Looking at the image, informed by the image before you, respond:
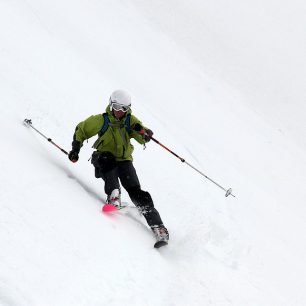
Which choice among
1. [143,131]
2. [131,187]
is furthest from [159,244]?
[143,131]

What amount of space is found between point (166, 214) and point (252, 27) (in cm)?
2034

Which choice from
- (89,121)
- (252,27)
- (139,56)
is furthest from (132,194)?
(252,27)

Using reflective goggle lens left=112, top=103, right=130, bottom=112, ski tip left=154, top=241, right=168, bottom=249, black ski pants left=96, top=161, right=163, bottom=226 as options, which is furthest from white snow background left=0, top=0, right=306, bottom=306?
reflective goggle lens left=112, top=103, right=130, bottom=112

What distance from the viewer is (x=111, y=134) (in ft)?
23.8

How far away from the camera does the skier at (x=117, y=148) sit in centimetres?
695

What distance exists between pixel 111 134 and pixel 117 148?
0.81ft

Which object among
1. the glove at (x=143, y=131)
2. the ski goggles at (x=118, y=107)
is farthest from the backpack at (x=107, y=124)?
the ski goggles at (x=118, y=107)

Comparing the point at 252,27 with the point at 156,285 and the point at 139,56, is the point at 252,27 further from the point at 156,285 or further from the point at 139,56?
the point at 156,285

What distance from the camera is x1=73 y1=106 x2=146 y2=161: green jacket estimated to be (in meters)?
7.13

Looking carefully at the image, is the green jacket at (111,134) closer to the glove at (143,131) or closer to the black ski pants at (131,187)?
the glove at (143,131)

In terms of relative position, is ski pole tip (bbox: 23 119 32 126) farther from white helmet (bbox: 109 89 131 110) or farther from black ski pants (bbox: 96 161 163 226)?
white helmet (bbox: 109 89 131 110)

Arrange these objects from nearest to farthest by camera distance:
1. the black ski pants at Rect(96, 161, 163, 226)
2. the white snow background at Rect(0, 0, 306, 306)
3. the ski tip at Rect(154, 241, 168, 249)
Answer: the white snow background at Rect(0, 0, 306, 306), the ski tip at Rect(154, 241, 168, 249), the black ski pants at Rect(96, 161, 163, 226)

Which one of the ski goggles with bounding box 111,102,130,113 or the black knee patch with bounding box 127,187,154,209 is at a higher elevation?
the ski goggles with bounding box 111,102,130,113

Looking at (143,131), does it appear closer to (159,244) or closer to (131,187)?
(131,187)
